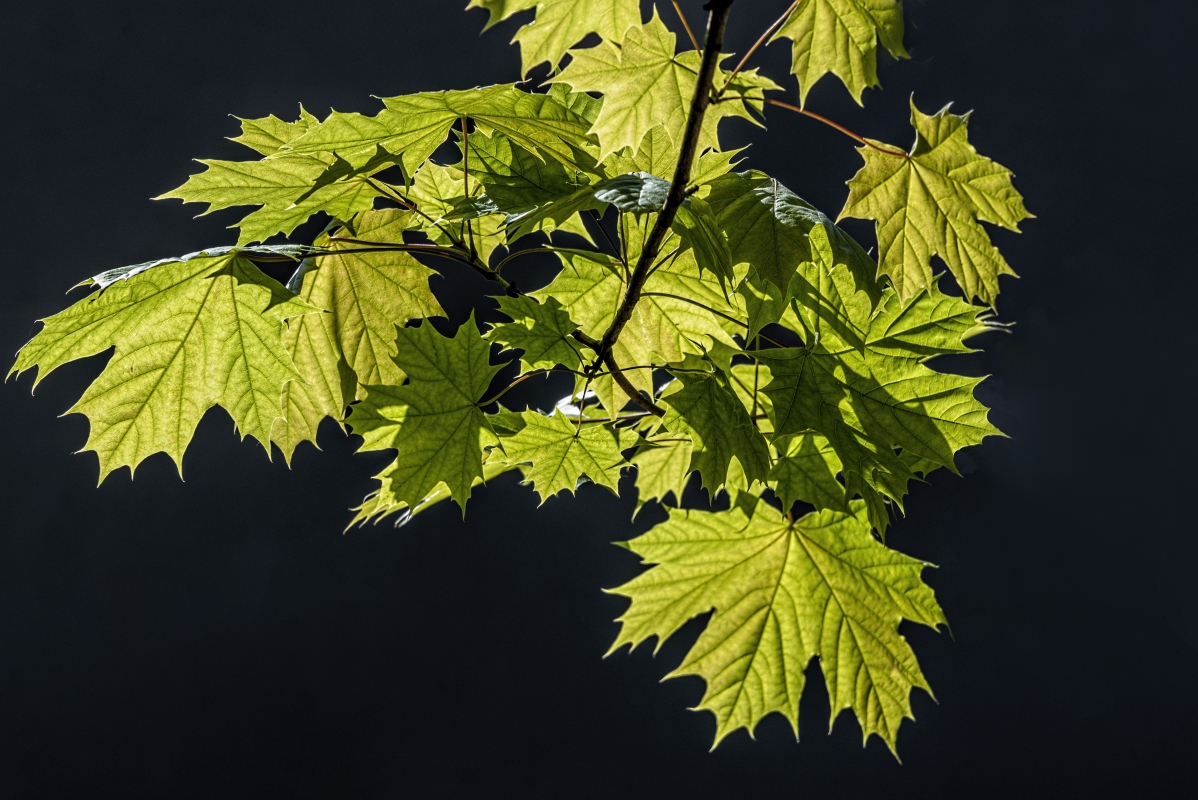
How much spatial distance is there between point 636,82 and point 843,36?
13 cm

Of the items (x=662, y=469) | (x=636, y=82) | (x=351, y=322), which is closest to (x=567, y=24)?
(x=636, y=82)

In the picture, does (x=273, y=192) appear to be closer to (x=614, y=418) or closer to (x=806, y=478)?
(x=614, y=418)

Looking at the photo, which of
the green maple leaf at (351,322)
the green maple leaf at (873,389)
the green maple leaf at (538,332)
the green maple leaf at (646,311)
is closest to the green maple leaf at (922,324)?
the green maple leaf at (873,389)

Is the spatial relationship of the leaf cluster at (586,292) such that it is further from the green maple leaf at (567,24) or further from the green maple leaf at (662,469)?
the green maple leaf at (662,469)

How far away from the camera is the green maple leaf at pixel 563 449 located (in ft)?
2.15

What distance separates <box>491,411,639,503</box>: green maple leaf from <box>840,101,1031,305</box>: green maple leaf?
225 mm

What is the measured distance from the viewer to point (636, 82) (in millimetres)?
573

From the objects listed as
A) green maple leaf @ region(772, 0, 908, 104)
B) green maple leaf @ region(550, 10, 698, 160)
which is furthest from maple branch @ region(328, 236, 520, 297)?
green maple leaf @ region(772, 0, 908, 104)

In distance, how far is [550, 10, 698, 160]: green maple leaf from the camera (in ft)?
1.83

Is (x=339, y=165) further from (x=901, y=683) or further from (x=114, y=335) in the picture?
(x=901, y=683)

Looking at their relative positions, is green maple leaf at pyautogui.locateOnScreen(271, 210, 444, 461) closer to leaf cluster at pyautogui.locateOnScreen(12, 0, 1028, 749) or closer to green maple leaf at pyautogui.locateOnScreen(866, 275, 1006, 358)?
leaf cluster at pyautogui.locateOnScreen(12, 0, 1028, 749)

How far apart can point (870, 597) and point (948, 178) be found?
37 cm

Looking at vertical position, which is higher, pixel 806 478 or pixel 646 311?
Answer: pixel 646 311

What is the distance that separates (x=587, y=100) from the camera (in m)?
0.66
